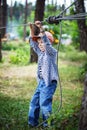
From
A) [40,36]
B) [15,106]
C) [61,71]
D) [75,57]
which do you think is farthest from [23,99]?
[75,57]

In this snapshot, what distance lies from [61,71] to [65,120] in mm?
7954

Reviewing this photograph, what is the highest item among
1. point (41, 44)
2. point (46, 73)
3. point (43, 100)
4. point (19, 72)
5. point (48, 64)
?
Result: point (41, 44)

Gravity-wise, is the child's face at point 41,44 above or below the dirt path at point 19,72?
above

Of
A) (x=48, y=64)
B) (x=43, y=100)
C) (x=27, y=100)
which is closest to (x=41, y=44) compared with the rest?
(x=48, y=64)

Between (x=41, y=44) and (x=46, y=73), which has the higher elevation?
(x=41, y=44)

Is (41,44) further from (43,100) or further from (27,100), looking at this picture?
(27,100)

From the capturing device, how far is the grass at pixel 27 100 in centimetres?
524

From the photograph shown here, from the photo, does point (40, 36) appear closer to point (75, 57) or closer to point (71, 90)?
point (71, 90)

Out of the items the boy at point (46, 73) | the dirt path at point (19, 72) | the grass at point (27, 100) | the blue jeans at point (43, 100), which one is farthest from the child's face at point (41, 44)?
the dirt path at point (19, 72)

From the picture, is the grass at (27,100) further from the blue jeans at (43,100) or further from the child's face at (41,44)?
the child's face at (41,44)

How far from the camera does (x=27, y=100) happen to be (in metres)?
8.30

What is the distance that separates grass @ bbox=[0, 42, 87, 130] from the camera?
524 centimetres

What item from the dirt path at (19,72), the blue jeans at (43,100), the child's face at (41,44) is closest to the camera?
the blue jeans at (43,100)

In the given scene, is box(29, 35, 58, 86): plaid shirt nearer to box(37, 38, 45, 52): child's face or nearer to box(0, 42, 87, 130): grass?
Result: box(37, 38, 45, 52): child's face
